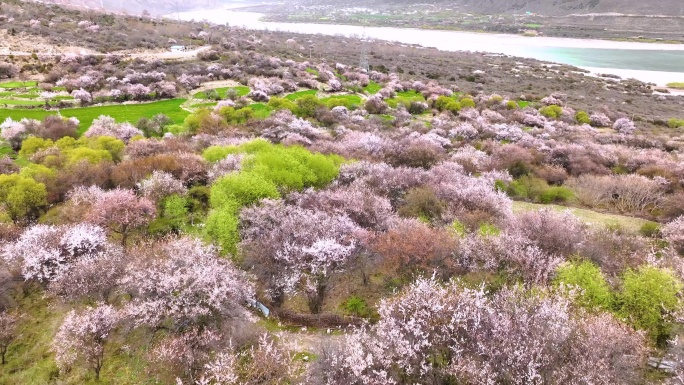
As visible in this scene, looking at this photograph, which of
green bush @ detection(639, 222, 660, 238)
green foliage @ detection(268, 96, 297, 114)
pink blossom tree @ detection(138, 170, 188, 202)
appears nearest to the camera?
green bush @ detection(639, 222, 660, 238)

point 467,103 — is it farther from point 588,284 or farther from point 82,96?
point 82,96

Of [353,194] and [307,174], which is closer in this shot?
[353,194]

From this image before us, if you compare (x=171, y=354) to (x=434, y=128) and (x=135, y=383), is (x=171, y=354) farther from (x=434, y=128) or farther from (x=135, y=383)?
(x=434, y=128)

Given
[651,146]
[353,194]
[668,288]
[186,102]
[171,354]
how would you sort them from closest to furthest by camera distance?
[171,354]
[668,288]
[353,194]
[651,146]
[186,102]

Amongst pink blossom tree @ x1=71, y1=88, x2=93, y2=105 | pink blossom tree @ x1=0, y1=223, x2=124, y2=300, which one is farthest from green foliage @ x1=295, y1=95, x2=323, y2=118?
pink blossom tree @ x1=0, y1=223, x2=124, y2=300

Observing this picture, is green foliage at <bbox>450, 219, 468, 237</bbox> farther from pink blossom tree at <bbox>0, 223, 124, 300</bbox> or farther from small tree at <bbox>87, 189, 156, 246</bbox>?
small tree at <bbox>87, 189, 156, 246</bbox>

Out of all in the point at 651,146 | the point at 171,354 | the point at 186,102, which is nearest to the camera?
the point at 171,354

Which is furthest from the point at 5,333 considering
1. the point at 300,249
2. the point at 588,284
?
the point at 588,284

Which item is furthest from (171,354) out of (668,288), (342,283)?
(668,288)
